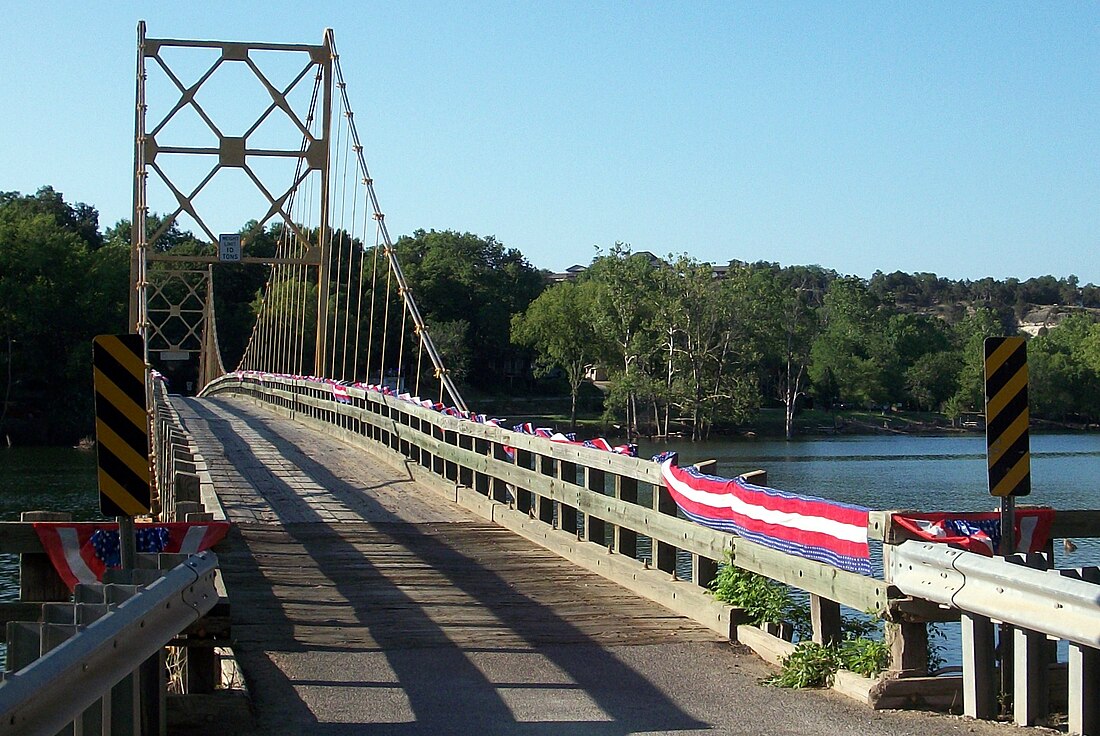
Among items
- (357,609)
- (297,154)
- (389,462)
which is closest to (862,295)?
(297,154)

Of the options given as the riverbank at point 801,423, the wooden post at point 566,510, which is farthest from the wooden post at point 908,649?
the riverbank at point 801,423

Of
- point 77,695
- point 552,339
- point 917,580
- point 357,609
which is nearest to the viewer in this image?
point 77,695

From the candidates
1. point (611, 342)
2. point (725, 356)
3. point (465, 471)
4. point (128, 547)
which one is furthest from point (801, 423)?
point (128, 547)

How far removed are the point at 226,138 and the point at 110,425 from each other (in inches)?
1045

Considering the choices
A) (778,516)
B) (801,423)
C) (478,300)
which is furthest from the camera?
(478,300)

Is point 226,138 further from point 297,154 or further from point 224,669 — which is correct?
point 224,669

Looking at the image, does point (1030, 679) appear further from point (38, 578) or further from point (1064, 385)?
point (1064, 385)

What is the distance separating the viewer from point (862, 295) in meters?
102

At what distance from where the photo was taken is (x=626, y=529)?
9.12m

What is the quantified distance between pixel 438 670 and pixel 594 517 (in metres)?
3.32

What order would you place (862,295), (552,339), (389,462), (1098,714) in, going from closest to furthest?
(1098,714) < (389,462) < (552,339) < (862,295)

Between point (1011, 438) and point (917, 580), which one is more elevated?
point (1011, 438)

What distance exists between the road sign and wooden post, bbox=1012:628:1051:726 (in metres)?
25.1

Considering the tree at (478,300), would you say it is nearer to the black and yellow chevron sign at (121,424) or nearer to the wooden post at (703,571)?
the wooden post at (703,571)
